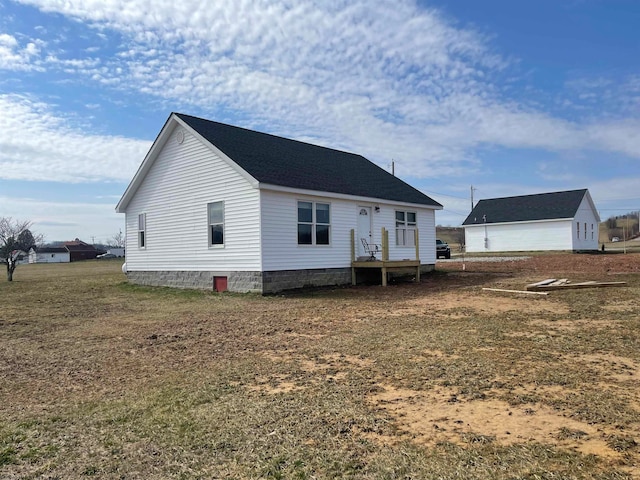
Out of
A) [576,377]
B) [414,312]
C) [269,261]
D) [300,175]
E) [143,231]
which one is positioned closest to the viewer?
[576,377]

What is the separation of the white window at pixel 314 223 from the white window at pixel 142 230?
23.3 feet

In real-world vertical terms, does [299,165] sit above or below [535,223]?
above

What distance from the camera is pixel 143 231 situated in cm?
1919

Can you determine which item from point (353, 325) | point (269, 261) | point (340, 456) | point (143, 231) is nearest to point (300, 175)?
point (269, 261)

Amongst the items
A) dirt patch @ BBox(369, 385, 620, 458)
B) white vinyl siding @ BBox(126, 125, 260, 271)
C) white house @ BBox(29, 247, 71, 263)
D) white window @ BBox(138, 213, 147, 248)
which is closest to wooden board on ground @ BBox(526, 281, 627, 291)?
white vinyl siding @ BBox(126, 125, 260, 271)

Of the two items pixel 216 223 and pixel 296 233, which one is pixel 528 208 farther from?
pixel 216 223

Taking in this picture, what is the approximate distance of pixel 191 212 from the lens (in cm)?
1677

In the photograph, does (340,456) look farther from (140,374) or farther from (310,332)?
(310,332)

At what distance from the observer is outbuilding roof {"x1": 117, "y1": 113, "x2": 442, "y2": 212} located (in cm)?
1538

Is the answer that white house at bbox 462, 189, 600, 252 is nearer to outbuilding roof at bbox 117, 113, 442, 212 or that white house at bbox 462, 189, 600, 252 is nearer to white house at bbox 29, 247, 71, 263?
outbuilding roof at bbox 117, 113, 442, 212

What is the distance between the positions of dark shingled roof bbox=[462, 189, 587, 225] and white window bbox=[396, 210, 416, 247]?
75.1ft

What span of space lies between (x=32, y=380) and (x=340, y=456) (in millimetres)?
4347

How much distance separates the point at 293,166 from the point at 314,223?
2495 millimetres

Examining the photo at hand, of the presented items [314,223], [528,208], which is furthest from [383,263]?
[528,208]
